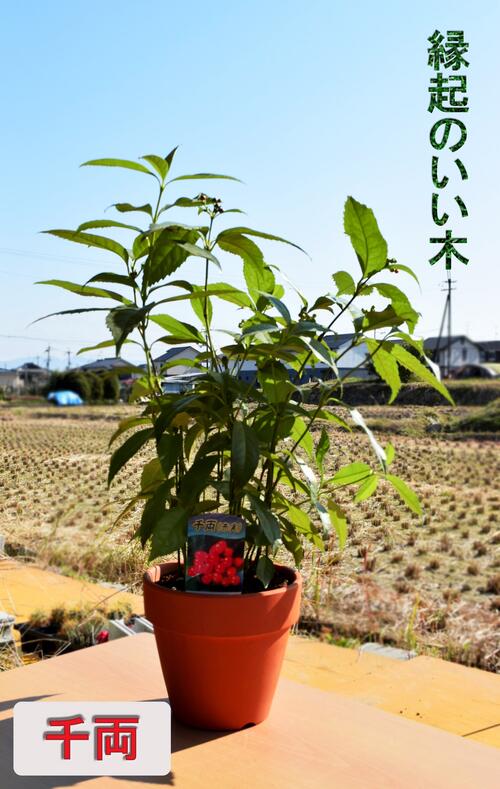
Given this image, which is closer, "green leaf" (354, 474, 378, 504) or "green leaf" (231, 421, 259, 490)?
"green leaf" (231, 421, 259, 490)

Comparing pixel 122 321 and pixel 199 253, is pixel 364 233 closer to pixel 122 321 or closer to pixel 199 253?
pixel 199 253

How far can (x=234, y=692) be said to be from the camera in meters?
1.07

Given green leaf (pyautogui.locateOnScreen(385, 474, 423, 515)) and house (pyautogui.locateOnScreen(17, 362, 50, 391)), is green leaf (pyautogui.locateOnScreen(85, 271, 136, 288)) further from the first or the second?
house (pyautogui.locateOnScreen(17, 362, 50, 391))

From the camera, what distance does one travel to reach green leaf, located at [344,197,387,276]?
3.44ft

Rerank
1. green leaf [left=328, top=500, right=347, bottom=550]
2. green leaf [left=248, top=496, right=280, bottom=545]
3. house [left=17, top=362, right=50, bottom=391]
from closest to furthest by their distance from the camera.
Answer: green leaf [left=248, top=496, right=280, bottom=545], green leaf [left=328, top=500, right=347, bottom=550], house [left=17, top=362, right=50, bottom=391]

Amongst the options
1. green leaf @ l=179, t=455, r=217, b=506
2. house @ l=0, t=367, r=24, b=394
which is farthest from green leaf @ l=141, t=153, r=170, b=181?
house @ l=0, t=367, r=24, b=394

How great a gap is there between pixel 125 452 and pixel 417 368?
45 cm

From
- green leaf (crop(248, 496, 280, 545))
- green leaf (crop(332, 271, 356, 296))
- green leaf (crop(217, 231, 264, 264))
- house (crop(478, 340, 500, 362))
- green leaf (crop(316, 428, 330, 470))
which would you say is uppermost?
house (crop(478, 340, 500, 362))

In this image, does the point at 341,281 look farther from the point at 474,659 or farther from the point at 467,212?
the point at 474,659

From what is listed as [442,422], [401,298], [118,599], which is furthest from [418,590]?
[401,298]

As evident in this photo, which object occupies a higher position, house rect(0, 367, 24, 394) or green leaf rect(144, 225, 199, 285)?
green leaf rect(144, 225, 199, 285)

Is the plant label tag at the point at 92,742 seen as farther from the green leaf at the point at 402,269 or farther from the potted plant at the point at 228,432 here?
the green leaf at the point at 402,269

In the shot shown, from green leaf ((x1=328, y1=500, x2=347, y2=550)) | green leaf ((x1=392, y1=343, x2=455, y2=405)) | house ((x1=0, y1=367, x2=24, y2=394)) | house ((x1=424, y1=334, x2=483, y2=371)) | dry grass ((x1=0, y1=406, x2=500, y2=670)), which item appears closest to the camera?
green leaf ((x1=392, y1=343, x2=455, y2=405))

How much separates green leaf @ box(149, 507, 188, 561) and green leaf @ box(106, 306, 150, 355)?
0.29 meters
